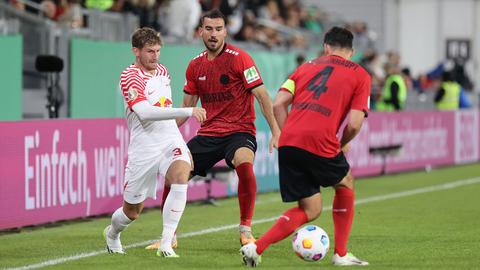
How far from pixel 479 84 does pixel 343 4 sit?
5612mm

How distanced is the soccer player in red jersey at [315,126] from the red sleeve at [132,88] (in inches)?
51.8

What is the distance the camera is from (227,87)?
10.7 metres

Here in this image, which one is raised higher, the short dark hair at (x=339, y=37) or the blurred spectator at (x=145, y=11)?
the blurred spectator at (x=145, y=11)

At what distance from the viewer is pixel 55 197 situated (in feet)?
42.5

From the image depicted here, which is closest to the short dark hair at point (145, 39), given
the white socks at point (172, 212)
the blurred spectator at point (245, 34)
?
the white socks at point (172, 212)

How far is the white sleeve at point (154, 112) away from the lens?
30.9 ft

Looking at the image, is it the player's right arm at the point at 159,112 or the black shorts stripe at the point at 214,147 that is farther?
the black shorts stripe at the point at 214,147

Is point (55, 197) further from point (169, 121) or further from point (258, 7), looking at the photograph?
point (258, 7)

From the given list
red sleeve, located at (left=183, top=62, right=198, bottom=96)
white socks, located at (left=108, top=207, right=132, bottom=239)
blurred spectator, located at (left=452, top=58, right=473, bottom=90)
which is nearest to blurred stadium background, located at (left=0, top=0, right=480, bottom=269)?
white socks, located at (left=108, top=207, right=132, bottom=239)

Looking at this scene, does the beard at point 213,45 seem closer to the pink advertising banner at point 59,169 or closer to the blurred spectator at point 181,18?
the pink advertising banner at point 59,169

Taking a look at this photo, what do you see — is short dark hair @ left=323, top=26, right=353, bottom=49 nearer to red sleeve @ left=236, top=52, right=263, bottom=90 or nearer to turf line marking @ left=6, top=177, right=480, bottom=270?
red sleeve @ left=236, top=52, right=263, bottom=90

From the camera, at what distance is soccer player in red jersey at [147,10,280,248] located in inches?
418

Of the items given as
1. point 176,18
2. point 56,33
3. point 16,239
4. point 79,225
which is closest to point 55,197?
point 79,225

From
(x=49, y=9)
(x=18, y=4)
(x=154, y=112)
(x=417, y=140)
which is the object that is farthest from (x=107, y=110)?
(x=417, y=140)
